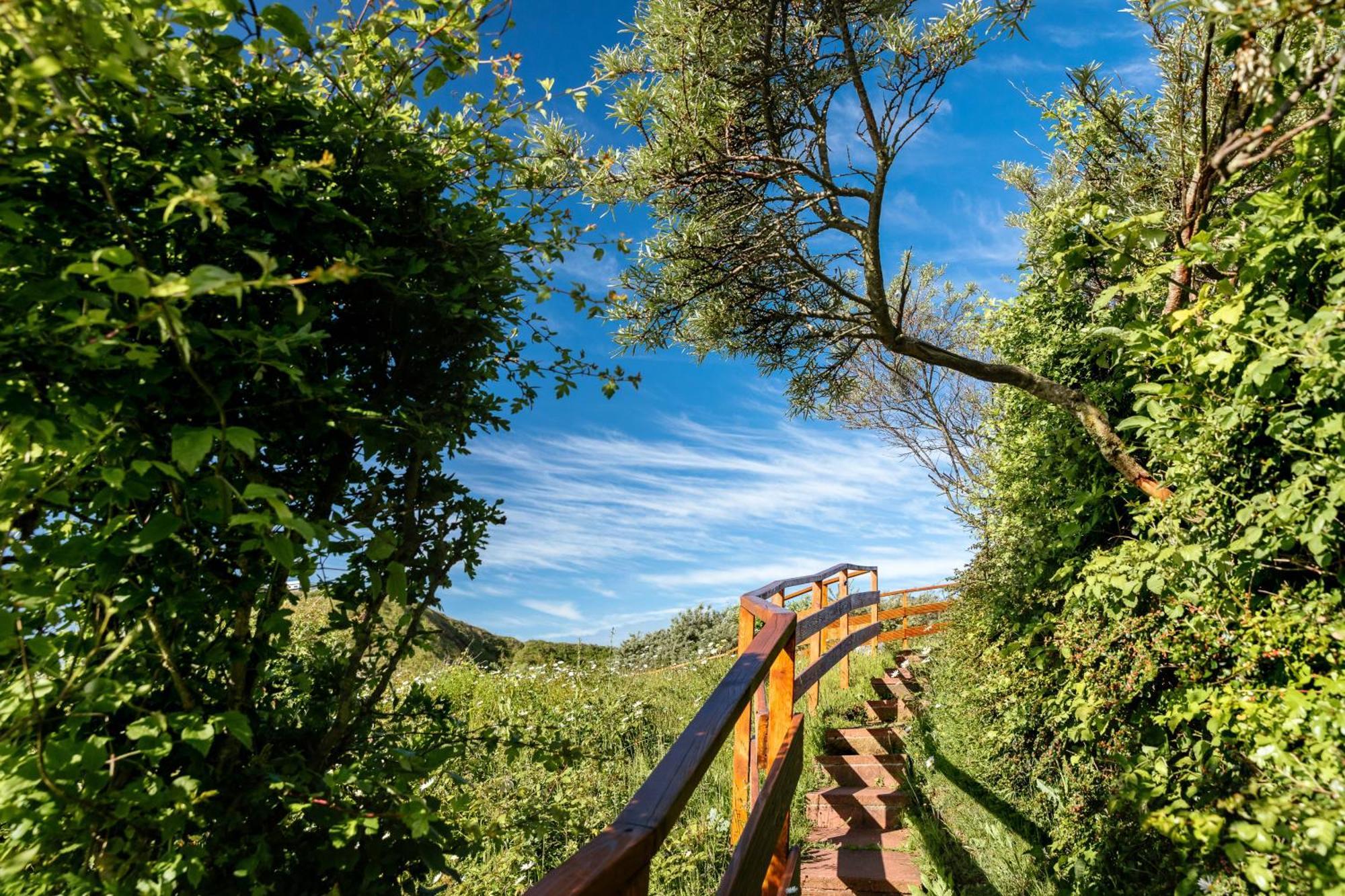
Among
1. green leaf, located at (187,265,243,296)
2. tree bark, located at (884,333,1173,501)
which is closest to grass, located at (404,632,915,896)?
green leaf, located at (187,265,243,296)

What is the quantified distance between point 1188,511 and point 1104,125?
3948mm

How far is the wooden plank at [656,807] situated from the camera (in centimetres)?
128

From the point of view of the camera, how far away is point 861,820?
5562 mm

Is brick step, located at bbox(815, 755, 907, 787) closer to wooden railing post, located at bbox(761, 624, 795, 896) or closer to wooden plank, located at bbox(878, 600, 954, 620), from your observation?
wooden railing post, located at bbox(761, 624, 795, 896)

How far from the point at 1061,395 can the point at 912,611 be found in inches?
339

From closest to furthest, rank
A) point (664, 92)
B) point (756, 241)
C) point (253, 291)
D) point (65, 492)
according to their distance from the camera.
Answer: point (65, 492) → point (253, 291) → point (664, 92) → point (756, 241)

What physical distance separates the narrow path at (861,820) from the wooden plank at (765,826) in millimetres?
1377

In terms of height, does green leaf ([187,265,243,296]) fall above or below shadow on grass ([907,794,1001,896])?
above

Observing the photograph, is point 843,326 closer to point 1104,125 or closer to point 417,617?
point 1104,125

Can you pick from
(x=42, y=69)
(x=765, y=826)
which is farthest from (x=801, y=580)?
(x=42, y=69)

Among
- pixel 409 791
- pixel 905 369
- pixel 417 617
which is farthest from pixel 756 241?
pixel 905 369

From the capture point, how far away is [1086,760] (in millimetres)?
4797

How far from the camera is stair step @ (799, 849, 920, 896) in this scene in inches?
178

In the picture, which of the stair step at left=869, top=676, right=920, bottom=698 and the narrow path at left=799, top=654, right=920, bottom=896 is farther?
the stair step at left=869, top=676, right=920, bottom=698
